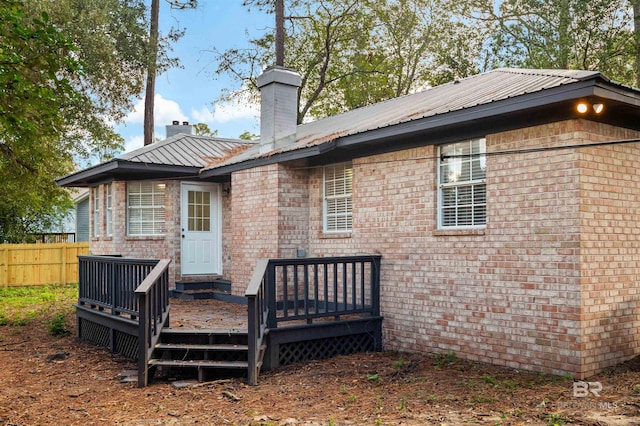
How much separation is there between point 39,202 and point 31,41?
12.4 meters

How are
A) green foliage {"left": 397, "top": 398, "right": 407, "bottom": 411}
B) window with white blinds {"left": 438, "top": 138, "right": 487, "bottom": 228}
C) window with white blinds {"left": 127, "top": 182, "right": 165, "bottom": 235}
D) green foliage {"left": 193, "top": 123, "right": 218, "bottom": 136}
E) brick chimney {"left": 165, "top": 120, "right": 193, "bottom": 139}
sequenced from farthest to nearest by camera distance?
1. green foliage {"left": 193, "top": 123, "right": 218, "bottom": 136}
2. brick chimney {"left": 165, "top": 120, "right": 193, "bottom": 139}
3. window with white blinds {"left": 127, "top": 182, "right": 165, "bottom": 235}
4. window with white blinds {"left": 438, "top": 138, "right": 487, "bottom": 228}
5. green foliage {"left": 397, "top": 398, "right": 407, "bottom": 411}

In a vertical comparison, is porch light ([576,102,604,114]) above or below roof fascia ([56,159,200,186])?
above

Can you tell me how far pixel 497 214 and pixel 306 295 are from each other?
281 cm

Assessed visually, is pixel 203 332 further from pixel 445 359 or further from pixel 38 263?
pixel 38 263

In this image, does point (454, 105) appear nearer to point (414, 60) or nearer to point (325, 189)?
point (325, 189)

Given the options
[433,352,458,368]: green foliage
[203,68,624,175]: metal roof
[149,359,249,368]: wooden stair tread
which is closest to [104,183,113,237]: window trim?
[203,68,624,175]: metal roof

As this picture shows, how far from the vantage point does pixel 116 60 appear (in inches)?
749

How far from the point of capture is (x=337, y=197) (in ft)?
33.6

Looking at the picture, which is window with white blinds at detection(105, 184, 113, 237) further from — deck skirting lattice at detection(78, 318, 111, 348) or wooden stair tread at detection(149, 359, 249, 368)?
wooden stair tread at detection(149, 359, 249, 368)

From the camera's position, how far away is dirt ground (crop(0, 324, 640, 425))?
18.7ft

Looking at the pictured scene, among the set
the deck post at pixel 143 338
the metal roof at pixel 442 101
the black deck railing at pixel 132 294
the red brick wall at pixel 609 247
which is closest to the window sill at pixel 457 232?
the red brick wall at pixel 609 247

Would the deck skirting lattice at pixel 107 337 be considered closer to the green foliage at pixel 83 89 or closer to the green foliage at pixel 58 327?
the green foliage at pixel 58 327

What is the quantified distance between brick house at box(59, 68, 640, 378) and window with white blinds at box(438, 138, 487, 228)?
2 cm

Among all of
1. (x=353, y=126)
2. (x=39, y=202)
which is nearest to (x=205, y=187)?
(x=353, y=126)
